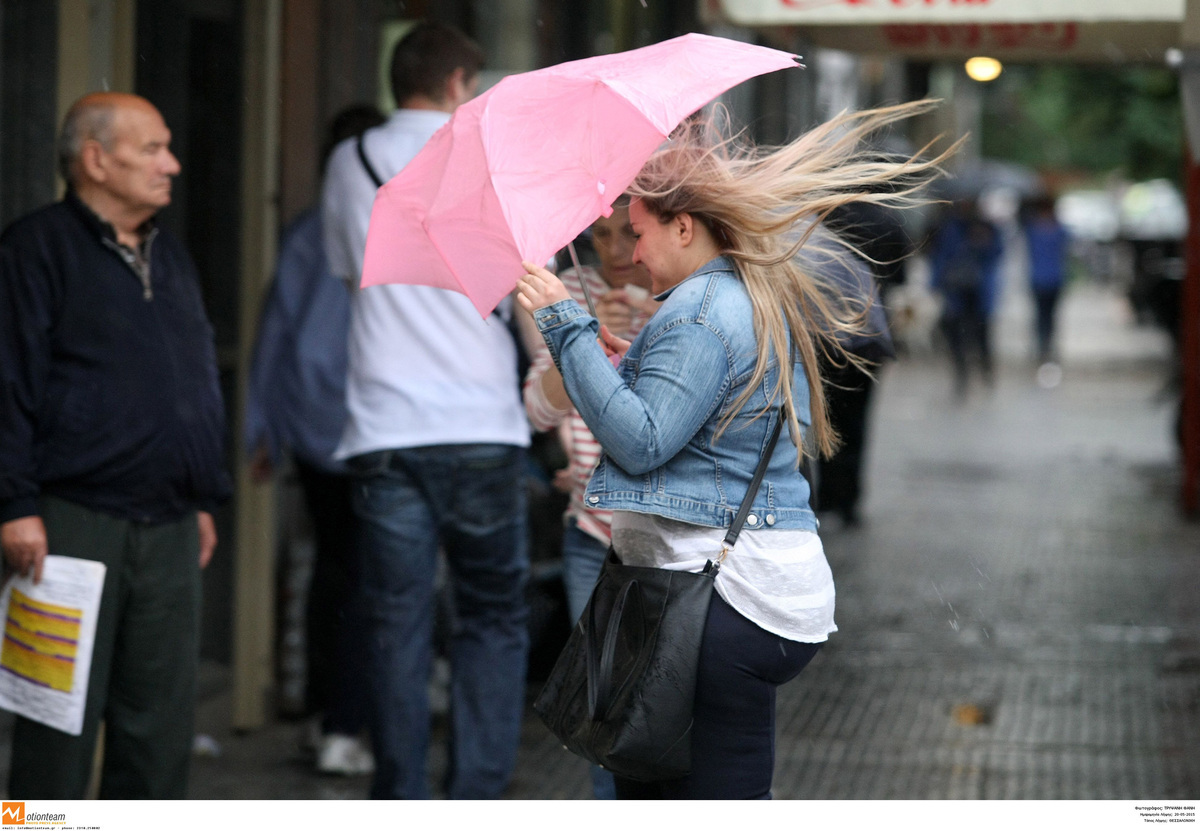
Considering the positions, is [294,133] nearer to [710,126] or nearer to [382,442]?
[382,442]

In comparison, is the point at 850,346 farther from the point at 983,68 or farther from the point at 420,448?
the point at 983,68

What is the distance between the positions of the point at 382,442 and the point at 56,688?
101 cm

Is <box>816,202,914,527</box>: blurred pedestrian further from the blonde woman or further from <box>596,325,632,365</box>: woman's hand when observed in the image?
<box>596,325,632,365</box>: woman's hand

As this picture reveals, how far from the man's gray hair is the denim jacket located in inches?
57.9

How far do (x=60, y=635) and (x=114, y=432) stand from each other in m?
0.47

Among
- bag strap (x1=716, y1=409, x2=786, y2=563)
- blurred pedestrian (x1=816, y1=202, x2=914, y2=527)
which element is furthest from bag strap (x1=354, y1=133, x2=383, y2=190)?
bag strap (x1=716, y1=409, x2=786, y2=563)

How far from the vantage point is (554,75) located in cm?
271

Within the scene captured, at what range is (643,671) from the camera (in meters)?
2.66

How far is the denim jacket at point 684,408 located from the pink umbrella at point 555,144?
0.19 metres

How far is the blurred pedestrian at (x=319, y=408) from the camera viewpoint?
4.71m

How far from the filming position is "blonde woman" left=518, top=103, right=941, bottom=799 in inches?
103

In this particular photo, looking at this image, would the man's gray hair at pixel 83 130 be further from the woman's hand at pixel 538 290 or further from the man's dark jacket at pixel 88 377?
the woman's hand at pixel 538 290

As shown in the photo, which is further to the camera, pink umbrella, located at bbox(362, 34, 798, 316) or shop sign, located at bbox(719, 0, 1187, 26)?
shop sign, located at bbox(719, 0, 1187, 26)

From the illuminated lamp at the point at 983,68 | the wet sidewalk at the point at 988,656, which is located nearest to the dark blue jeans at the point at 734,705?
the wet sidewalk at the point at 988,656
